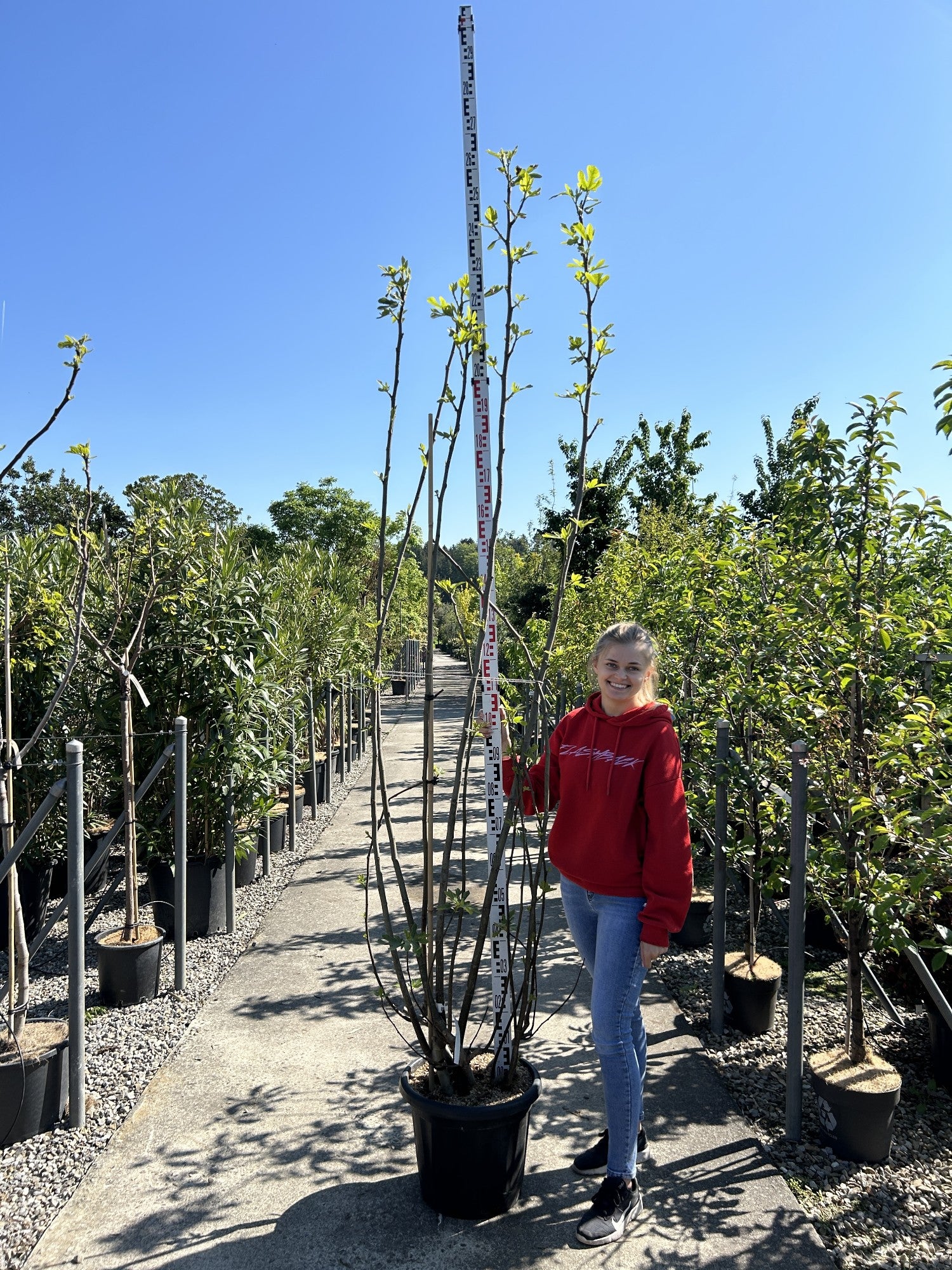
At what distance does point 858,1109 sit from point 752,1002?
1.03 m

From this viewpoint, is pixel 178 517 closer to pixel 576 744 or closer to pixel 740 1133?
pixel 576 744

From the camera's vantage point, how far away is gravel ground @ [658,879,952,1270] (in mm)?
2559

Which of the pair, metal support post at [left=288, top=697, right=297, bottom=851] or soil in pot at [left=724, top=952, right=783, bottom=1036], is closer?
soil in pot at [left=724, top=952, right=783, bottom=1036]

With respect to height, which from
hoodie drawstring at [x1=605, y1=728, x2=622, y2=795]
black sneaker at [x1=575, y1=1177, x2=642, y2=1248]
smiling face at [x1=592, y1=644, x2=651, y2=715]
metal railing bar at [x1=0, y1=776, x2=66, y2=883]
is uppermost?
smiling face at [x1=592, y1=644, x2=651, y2=715]

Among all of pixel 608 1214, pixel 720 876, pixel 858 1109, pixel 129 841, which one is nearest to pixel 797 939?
pixel 858 1109

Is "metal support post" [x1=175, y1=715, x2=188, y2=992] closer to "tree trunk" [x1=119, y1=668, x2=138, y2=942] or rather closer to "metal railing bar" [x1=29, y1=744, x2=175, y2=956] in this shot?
"metal railing bar" [x1=29, y1=744, x2=175, y2=956]

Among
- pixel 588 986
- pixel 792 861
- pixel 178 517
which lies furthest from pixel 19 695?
pixel 792 861

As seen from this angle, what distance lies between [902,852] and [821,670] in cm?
82

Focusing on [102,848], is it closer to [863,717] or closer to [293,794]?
[863,717]

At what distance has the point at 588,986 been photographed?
14.9 ft

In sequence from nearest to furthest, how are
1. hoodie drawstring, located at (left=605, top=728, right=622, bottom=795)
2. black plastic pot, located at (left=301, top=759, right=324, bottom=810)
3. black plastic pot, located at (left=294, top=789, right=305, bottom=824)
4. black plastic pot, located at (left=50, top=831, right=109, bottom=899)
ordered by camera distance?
hoodie drawstring, located at (left=605, top=728, right=622, bottom=795)
black plastic pot, located at (left=50, top=831, right=109, bottom=899)
black plastic pot, located at (left=294, top=789, right=305, bottom=824)
black plastic pot, located at (left=301, top=759, right=324, bottom=810)

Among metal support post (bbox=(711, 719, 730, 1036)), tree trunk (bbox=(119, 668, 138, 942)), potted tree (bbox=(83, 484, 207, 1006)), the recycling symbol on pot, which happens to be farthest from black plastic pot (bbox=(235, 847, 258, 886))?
the recycling symbol on pot

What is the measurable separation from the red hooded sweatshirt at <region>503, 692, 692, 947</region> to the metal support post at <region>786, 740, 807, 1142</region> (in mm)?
677

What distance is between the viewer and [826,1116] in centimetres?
296
